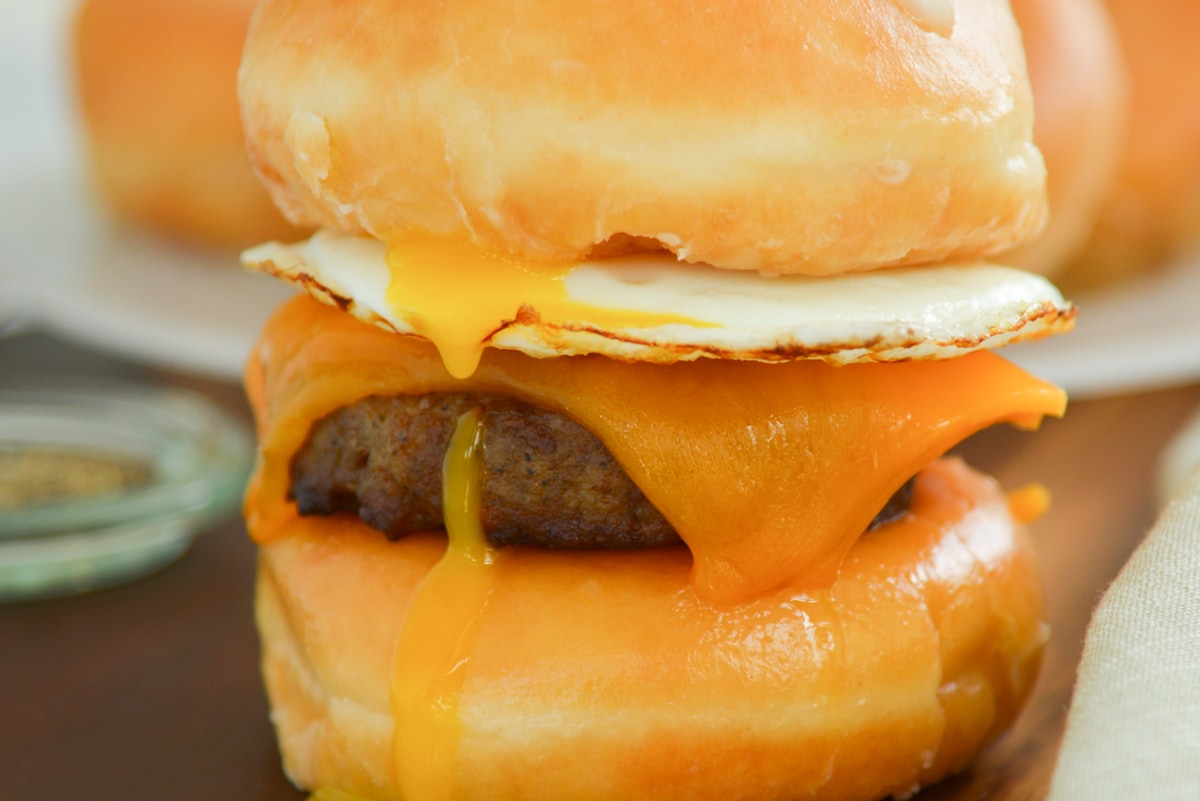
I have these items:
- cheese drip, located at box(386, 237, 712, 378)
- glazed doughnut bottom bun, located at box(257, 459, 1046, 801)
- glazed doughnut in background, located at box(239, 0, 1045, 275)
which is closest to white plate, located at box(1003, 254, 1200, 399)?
glazed doughnut bottom bun, located at box(257, 459, 1046, 801)

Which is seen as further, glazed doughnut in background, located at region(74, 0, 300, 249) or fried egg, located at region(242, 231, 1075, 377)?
glazed doughnut in background, located at region(74, 0, 300, 249)

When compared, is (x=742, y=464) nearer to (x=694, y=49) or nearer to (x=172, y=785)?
(x=694, y=49)

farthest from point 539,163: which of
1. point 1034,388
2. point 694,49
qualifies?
point 1034,388

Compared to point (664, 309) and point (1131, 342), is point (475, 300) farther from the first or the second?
point (1131, 342)

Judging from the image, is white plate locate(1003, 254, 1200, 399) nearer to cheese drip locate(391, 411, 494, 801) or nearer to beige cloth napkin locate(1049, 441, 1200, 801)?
beige cloth napkin locate(1049, 441, 1200, 801)

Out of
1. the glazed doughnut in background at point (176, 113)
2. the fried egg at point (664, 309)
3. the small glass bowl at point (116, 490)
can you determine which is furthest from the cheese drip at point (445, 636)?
the glazed doughnut in background at point (176, 113)
